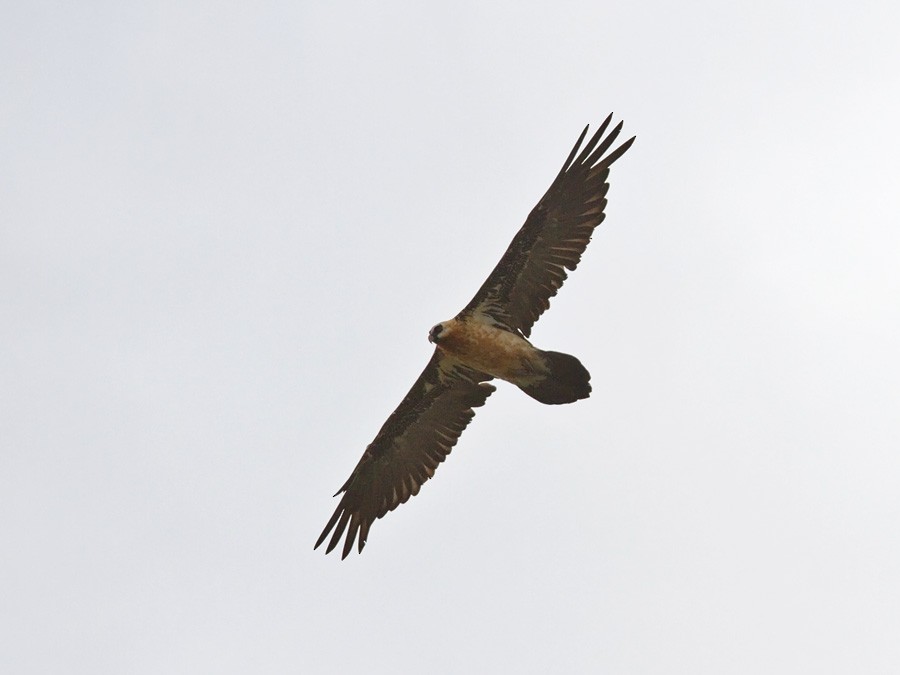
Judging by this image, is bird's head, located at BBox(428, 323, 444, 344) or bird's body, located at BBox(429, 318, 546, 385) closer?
bird's body, located at BBox(429, 318, 546, 385)

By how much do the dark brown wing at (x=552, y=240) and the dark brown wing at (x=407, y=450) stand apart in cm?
136

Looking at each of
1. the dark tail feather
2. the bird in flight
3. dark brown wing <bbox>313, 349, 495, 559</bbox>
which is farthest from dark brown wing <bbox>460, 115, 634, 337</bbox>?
dark brown wing <bbox>313, 349, 495, 559</bbox>

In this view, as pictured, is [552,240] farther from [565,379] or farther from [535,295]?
[565,379]

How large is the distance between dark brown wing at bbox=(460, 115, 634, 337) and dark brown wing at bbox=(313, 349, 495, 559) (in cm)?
136

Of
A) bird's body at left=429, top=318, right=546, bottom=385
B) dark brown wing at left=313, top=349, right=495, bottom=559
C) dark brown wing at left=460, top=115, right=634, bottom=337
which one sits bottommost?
dark brown wing at left=313, top=349, right=495, bottom=559

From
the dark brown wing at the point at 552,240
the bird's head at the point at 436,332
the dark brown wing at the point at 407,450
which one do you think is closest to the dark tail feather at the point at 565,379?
the dark brown wing at the point at 552,240

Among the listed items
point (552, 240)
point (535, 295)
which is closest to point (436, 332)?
point (535, 295)

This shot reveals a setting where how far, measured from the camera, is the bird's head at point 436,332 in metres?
15.3

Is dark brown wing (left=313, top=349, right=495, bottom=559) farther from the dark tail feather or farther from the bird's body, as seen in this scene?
the dark tail feather

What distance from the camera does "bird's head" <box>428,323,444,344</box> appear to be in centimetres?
1529

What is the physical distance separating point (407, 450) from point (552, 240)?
3.50 m

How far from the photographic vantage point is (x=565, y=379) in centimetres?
1482

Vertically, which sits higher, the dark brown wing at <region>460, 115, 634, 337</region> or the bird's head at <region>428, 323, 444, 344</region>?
the dark brown wing at <region>460, 115, 634, 337</region>

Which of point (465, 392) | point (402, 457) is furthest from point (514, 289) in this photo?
point (402, 457)
